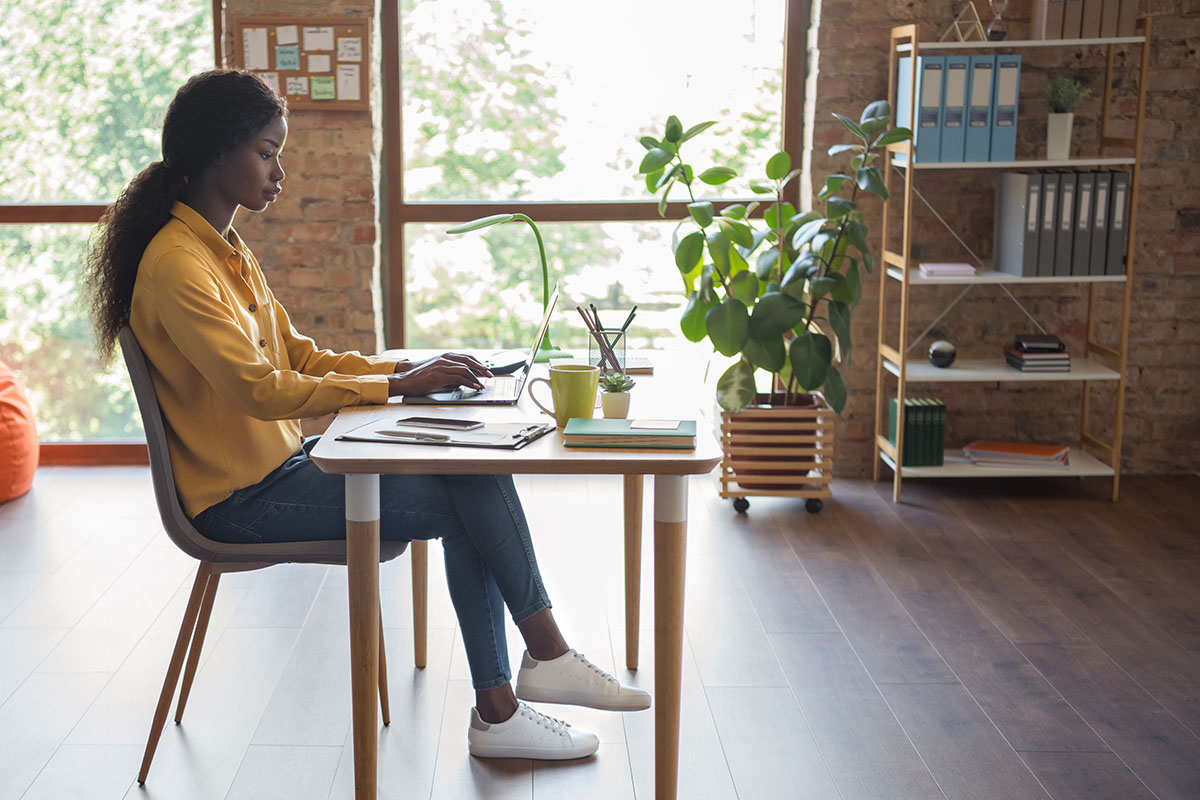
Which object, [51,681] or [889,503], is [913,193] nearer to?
[889,503]

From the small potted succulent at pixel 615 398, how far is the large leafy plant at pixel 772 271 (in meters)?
1.51

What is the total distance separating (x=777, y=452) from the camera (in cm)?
383

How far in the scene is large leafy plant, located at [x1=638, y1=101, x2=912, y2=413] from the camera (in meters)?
3.59

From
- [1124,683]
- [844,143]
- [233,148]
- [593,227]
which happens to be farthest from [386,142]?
[1124,683]

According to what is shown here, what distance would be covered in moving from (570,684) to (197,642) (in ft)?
2.44

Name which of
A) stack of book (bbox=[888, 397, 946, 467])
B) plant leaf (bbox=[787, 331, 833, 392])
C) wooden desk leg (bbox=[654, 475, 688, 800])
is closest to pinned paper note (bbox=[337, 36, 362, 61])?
plant leaf (bbox=[787, 331, 833, 392])

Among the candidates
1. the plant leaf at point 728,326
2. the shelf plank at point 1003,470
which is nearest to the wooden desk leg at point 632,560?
the plant leaf at point 728,326

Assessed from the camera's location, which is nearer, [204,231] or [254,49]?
[204,231]

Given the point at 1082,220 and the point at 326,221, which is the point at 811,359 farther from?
the point at 326,221

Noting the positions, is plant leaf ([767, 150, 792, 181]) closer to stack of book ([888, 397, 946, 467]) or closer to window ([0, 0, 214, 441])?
stack of book ([888, 397, 946, 467])

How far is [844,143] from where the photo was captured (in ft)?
13.5

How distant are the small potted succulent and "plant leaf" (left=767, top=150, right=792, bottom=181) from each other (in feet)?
6.15

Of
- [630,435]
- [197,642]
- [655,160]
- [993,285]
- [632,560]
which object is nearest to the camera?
[630,435]

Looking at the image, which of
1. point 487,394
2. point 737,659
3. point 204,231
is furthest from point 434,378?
point 737,659
